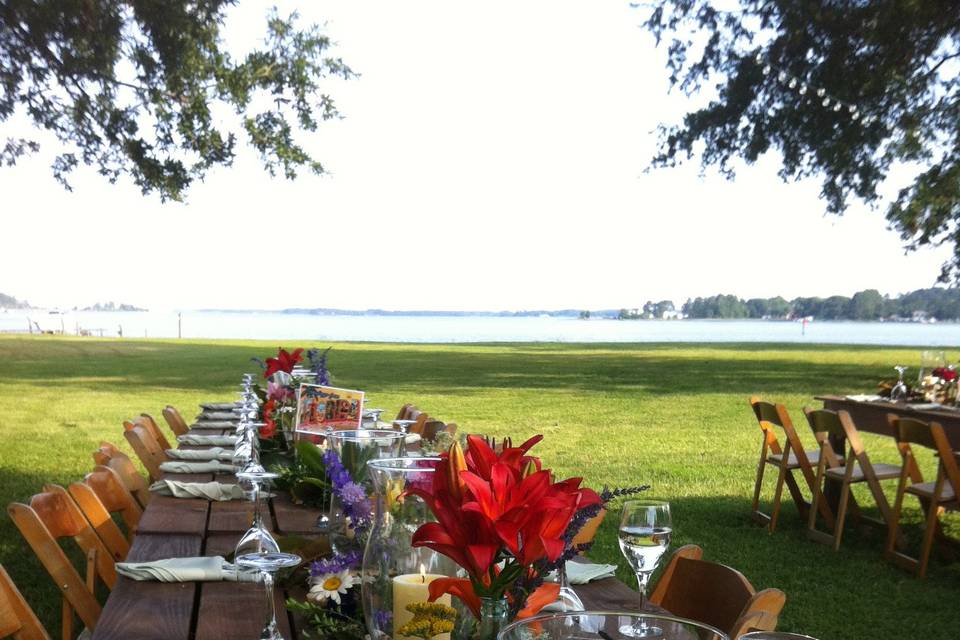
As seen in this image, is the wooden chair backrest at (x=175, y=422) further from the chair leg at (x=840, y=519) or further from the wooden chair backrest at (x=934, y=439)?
the wooden chair backrest at (x=934, y=439)

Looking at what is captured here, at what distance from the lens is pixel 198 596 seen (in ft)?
7.45

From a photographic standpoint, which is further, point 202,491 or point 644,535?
point 202,491

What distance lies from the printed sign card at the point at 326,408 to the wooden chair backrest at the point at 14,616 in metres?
1.11

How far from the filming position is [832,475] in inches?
259

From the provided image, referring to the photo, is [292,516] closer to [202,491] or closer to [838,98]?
[202,491]

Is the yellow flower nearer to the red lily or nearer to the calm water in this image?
the red lily

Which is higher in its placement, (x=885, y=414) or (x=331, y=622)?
(x=331, y=622)

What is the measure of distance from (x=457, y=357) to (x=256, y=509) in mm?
28823

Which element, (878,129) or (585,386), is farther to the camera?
(585,386)

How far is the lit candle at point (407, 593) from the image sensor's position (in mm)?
1378

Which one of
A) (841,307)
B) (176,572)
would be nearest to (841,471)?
→ (176,572)

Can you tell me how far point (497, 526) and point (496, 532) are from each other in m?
0.01

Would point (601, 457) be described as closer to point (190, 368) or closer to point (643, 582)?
point (643, 582)

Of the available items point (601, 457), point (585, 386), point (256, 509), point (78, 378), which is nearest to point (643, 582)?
point (256, 509)
